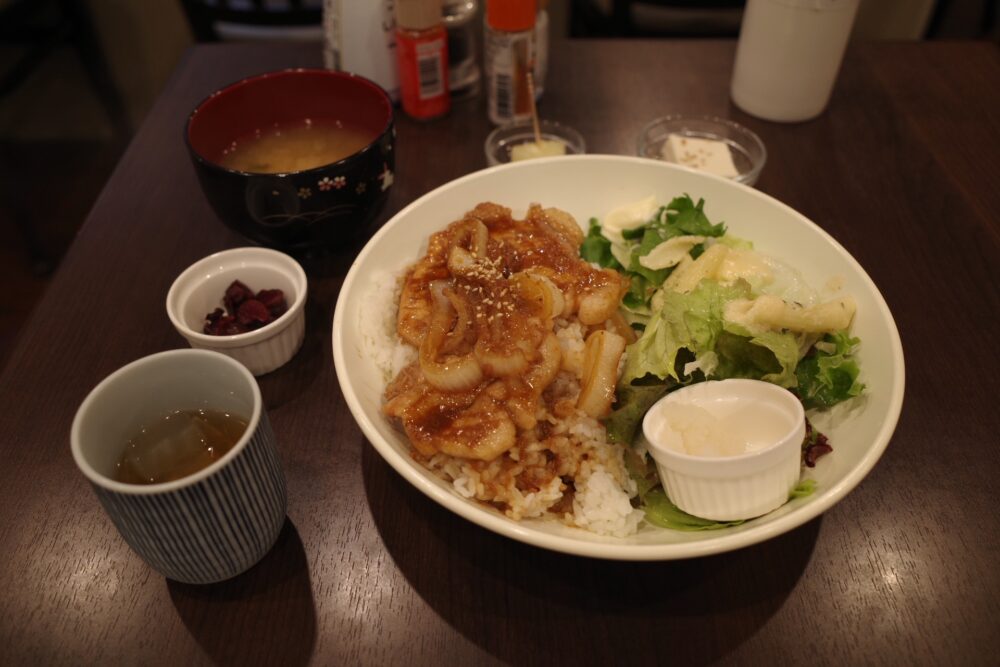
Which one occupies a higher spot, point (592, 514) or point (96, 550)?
point (592, 514)

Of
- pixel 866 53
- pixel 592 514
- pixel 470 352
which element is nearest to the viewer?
pixel 592 514

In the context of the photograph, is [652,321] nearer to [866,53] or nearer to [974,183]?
[974,183]

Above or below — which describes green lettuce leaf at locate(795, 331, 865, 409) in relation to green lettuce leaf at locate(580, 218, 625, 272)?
above

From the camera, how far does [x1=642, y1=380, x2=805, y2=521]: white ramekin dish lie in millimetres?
1348

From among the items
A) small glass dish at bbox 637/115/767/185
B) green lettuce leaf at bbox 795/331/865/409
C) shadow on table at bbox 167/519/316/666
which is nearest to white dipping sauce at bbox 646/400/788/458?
green lettuce leaf at bbox 795/331/865/409

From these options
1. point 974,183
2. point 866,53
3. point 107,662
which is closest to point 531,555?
point 107,662

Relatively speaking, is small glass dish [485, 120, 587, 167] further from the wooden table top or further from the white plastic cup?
the white plastic cup

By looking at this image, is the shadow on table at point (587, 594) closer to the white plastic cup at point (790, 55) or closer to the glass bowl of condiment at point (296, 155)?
the glass bowl of condiment at point (296, 155)

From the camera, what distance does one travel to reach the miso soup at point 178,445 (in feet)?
4.60

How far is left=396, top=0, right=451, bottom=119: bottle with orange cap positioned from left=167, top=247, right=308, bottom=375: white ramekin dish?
3.52ft

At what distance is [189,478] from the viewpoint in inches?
46.9

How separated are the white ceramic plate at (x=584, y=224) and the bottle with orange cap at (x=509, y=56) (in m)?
0.71

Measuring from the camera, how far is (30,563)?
1.54 meters

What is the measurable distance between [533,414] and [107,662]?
0.97m
